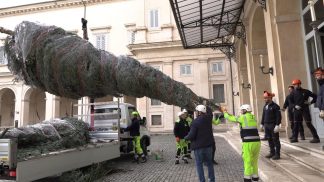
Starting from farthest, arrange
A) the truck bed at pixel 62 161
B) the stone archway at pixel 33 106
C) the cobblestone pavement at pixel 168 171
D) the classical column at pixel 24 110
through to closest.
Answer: the stone archway at pixel 33 106 → the classical column at pixel 24 110 → the cobblestone pavement at pixel 168 171 → the truck bed at pixel 62 161

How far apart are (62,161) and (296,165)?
523 cm

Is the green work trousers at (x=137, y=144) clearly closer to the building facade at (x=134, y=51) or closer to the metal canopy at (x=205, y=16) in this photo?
the metal canopy at (x=205, y=16)

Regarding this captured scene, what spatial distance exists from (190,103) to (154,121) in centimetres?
2423

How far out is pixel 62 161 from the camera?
6590 mm

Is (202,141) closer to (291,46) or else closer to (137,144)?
(137,144)

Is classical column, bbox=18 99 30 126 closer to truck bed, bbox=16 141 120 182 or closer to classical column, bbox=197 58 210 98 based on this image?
classical column, bbox=197 58 210 98

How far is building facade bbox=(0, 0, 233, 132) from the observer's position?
30844 mm

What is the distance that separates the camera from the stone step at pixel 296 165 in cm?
584

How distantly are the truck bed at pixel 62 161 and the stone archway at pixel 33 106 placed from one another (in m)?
30.6

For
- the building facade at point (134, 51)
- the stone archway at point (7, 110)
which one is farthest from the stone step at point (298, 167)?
the stone archway at point (7, 110)

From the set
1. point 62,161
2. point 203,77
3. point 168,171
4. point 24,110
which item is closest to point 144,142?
point 168,171

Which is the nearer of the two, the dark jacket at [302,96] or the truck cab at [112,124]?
the dark jacket at [302,96]

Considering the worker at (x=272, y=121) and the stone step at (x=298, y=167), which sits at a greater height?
the worker at (x=272, y=121)

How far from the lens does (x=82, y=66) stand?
6973mm
